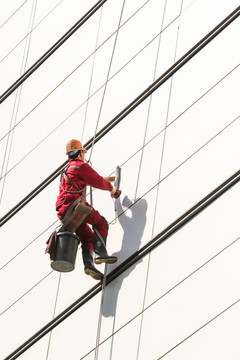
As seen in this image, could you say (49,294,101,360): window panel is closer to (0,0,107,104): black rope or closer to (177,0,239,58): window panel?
(177,0,239,58): window panel

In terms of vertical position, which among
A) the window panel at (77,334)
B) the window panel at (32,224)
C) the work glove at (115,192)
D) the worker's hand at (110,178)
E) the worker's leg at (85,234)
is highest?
the window panel at (32,224)

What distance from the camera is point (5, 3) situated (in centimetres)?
1756

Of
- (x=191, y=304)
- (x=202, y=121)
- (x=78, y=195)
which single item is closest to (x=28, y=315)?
(x=78, y=195)

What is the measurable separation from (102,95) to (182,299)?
385 cm

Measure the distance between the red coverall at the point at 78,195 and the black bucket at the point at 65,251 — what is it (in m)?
0.27

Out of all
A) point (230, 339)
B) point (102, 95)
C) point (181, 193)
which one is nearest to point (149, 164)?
point (181, 193)

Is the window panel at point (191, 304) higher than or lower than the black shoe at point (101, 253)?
lower

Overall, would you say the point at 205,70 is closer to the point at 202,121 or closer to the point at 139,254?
the point at 202,121

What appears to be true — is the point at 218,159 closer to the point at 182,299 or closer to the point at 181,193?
the point at 181,193

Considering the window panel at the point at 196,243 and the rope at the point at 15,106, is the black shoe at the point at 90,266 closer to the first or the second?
the window panel at the point at 196,243

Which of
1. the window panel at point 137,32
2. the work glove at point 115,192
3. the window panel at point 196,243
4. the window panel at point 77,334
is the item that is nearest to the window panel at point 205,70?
the work glove at point 115,192

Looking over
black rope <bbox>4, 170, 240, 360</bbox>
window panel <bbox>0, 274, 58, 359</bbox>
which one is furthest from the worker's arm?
window panel <bbox>0, 274, 58, 359</bbox>

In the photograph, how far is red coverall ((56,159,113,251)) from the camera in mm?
12180

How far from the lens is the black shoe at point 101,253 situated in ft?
38.8
